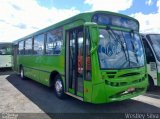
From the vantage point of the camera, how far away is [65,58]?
308 inches

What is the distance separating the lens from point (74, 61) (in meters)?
7.38

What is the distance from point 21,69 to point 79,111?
9.41 metres

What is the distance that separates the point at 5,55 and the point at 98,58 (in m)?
15.5

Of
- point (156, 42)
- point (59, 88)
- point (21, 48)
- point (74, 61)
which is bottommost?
point (59, 88)

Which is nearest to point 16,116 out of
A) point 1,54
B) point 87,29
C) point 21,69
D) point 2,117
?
point 2,117

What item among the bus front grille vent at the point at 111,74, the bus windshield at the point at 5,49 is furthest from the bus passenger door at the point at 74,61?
the bus windshield at the point at 5,49

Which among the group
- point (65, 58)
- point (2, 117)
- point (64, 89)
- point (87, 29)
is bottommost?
point (2, 117)

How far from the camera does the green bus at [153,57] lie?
29.7 ft

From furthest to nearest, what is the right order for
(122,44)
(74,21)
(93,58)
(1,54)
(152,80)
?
(1,54) < (152,80) < (74,21) < (122,44) < (93,58)

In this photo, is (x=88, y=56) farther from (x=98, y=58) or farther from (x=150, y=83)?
(x=150, y=83)

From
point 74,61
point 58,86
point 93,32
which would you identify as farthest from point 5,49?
point 93,32

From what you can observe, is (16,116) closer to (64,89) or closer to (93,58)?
(64,89)

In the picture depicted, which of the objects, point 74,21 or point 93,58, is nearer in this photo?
point 93,58

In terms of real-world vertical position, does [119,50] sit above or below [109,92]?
above
